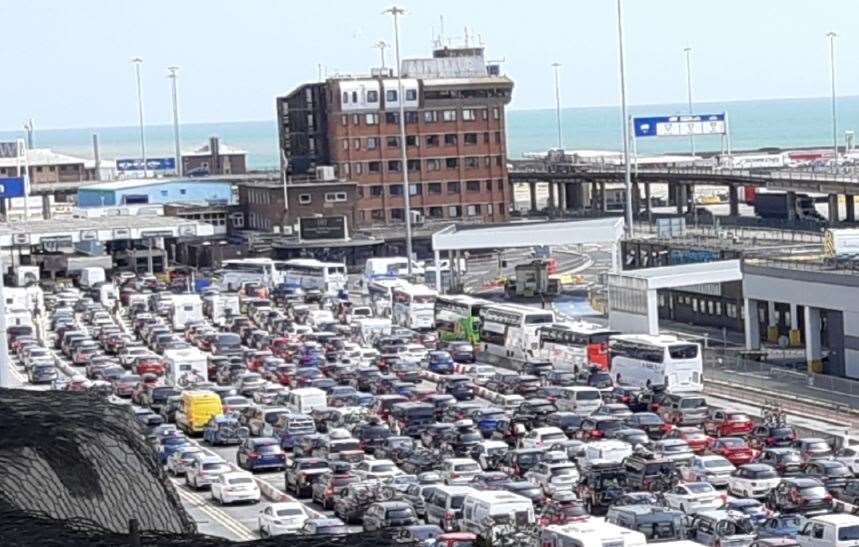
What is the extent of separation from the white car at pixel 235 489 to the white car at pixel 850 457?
19.5ft

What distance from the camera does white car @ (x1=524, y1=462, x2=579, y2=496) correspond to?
19.3m

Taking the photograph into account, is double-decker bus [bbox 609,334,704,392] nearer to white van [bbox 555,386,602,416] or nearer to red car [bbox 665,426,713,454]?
white van [bbox 555,386,602,416]

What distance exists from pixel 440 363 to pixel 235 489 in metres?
10.4

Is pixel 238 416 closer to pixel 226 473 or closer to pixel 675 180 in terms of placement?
pixel 226 473

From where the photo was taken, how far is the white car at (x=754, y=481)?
18.8 metres

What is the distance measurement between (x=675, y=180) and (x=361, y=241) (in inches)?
413

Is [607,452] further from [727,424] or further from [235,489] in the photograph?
[235,489]

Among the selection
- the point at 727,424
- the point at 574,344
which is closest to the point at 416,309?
the point at 574,344

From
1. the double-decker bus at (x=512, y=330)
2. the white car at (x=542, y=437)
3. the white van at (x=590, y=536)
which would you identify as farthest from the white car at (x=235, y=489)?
the double-decker bus at (x=512, y=330)

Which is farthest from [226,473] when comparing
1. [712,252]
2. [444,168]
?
[444,168]

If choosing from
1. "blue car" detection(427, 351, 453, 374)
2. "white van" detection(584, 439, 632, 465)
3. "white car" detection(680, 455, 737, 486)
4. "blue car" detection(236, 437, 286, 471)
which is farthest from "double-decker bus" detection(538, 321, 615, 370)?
"white car" detection(680, 455, 737, 486)

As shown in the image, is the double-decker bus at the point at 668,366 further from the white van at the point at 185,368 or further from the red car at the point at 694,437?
the white van at the point at 185,368

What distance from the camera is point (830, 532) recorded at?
15.6m

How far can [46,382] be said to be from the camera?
30078 mm
